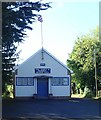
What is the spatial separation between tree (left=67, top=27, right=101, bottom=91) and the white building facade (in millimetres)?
915

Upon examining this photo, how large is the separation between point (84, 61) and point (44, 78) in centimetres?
306

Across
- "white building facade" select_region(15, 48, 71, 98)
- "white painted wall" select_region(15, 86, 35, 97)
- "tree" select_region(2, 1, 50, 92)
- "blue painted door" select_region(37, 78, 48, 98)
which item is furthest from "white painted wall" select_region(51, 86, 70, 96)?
"tree" select_region(2, 1, 50, 92)

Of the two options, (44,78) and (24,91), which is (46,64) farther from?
(24,91)

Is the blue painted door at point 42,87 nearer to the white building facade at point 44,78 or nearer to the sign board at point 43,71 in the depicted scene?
the white building facade at point 44,78

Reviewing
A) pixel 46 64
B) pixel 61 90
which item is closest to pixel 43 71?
pixel 46 64

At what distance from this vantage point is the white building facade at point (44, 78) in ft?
87.3

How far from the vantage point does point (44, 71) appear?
95.2 feet

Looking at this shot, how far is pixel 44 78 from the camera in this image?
28.2 metres

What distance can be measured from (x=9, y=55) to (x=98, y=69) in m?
9.62

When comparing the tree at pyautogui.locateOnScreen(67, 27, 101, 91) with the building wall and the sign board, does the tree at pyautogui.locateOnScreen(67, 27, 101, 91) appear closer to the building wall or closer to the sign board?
the building wall

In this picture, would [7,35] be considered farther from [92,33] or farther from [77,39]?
[92,33]

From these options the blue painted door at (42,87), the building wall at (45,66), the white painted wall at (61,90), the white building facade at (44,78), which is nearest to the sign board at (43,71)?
the white building facade at (44,78)

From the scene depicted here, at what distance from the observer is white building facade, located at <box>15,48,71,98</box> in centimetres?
2661

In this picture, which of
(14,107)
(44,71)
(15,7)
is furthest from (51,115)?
(44,71)
